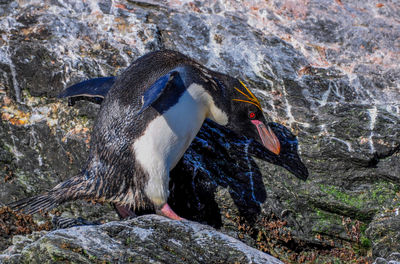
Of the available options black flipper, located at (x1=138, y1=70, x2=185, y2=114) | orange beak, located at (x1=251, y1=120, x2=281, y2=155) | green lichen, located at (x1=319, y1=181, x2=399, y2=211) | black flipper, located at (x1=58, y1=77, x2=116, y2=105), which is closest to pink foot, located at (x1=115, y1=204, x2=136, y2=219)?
black flipper, located at (x1=138, y1=70, x2=185, y2=114)

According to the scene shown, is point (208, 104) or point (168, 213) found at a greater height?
point (208, 104)

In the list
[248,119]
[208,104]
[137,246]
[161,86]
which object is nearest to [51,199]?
[137,246]

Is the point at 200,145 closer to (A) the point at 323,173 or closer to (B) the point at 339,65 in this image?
(A) the point at 323,173

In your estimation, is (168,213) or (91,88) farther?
(91,88)

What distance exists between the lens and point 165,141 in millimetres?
4277

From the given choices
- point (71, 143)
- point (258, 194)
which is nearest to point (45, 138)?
point (71, 143)

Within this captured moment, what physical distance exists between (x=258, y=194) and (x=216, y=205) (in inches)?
17.1

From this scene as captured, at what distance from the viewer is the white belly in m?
4.23

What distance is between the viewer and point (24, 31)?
5.68 meters

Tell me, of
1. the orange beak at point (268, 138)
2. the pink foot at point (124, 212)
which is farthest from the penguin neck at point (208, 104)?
the pink foot at point (124, 212)

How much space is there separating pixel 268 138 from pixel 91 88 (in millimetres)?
1866

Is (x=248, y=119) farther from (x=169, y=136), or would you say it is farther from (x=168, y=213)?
(x=168, y=213)

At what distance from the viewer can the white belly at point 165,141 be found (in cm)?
423

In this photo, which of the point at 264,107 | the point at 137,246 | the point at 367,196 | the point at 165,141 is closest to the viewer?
the point at 137,246
